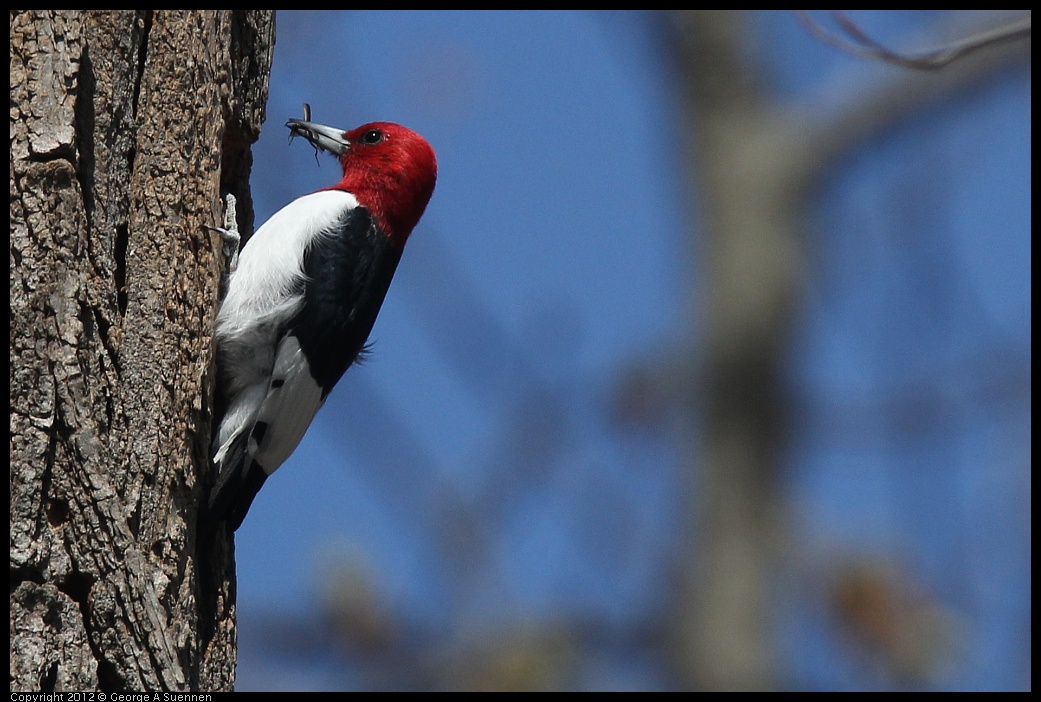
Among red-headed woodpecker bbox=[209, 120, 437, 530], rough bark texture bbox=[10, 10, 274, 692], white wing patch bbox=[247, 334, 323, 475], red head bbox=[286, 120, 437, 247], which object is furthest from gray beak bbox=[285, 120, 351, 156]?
rough bark texture bbox=[10, 10, 274, 692]

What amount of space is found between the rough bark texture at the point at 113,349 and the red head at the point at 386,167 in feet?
4.03

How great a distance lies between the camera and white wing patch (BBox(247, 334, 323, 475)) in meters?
3.51

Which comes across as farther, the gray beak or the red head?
the gray beak

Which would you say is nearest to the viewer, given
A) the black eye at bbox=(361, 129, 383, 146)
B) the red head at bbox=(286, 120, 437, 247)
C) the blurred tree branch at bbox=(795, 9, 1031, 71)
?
the blurred tree branch at bbox=(795, 9, 1031, 71)

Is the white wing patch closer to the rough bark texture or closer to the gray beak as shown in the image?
the rough bark texture

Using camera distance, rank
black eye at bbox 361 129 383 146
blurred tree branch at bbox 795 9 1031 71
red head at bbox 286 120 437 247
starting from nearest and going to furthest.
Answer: blurred tree branch at bbox 795 9 1031 71 < red head at bbox 286 120 437 247 < black eye at bbox 361 129 383 146

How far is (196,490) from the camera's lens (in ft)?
10.1

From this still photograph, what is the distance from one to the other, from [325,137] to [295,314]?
1.24 metres

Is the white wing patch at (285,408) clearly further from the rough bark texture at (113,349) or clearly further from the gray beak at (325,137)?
the gray beak at (325,137)

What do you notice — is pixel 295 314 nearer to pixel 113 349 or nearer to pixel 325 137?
pixel 113 349

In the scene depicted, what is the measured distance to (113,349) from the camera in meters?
2.80

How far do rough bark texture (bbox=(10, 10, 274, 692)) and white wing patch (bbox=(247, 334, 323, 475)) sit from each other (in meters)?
0.32

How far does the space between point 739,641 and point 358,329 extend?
1627 millimetres
